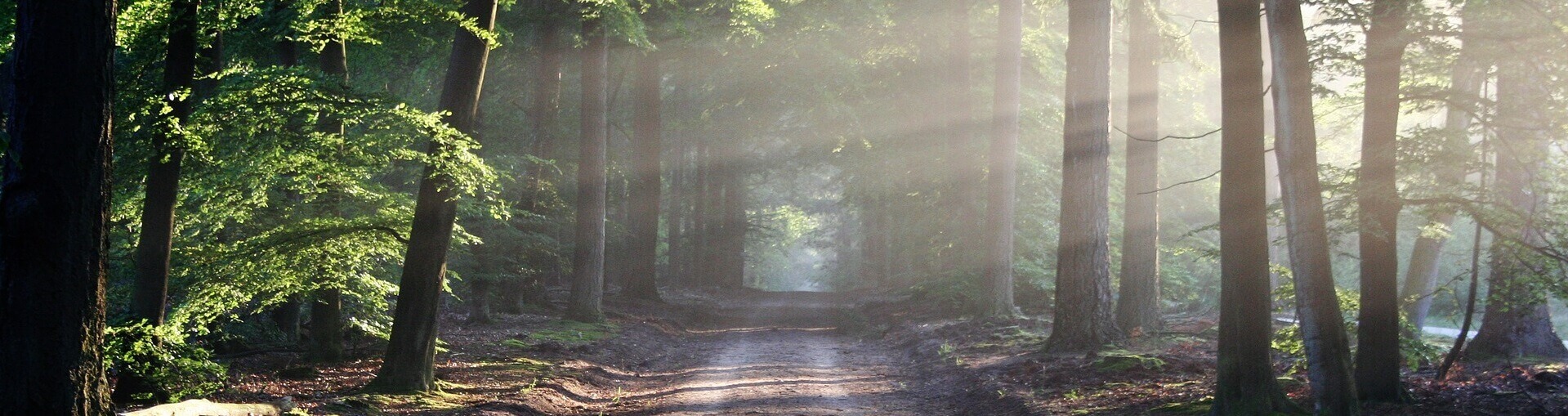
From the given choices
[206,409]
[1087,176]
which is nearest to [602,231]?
[1087,176]

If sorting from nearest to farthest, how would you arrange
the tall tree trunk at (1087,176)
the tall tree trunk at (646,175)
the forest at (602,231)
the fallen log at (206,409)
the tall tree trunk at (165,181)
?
the fallen log at (206,409), the forest at (602,231), the tall tree trunk at (165,181), the tall tree trunk at (1087,176), the tall tree trunk at (646,175)

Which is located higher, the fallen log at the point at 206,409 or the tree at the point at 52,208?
the tree at the point at 52,208

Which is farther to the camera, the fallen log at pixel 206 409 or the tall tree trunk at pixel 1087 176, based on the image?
the tall tree trunk at pixel 1087 176

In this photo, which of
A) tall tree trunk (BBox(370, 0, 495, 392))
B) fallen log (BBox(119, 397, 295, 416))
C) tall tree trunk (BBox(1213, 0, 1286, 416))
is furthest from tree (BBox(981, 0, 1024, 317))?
fallen log (BBox(119, 397, 295, 416))

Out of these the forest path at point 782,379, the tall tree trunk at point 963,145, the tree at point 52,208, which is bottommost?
the forest path at point 782,379

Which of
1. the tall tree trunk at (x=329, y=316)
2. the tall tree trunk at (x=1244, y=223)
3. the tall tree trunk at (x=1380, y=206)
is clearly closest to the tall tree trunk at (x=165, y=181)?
the tall tree trunk at (x=329, y=316)

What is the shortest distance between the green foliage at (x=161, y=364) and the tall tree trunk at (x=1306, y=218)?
9057mm

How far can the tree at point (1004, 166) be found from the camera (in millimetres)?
20797

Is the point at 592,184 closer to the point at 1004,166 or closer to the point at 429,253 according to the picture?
the point at 1004,166

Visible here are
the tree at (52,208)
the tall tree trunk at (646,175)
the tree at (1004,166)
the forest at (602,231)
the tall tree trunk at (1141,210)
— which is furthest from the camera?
the tall tree trunk at (646,175)

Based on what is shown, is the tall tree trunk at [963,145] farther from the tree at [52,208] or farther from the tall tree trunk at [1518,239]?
the tree at [52,208]

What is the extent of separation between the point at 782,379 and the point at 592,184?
897 centimetres

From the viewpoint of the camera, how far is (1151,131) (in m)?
16.9

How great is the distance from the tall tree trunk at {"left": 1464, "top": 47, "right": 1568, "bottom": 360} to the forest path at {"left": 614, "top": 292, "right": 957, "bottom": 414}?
17.8 ft
